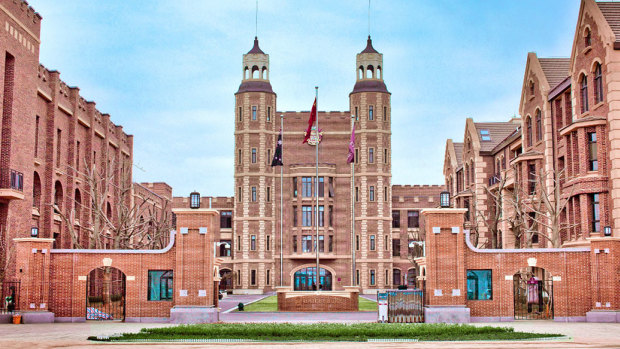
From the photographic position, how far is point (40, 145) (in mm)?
39156

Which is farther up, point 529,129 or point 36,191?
point 529,129

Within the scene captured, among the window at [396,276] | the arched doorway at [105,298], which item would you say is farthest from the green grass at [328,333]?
the window at [396,276]

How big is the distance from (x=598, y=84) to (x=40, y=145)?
87.9ft

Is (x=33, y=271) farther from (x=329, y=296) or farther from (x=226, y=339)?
(x=329, y=296)

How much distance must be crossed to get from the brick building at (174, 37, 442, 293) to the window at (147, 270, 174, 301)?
39940 millimetres

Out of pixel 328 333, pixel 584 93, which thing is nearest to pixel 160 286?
pixel 328 333

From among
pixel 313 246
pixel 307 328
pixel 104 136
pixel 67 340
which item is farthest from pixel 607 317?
pixel 313 246

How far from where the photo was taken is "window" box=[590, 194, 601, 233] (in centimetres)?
3153

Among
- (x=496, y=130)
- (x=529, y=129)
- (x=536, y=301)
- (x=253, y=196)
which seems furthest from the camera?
(x=253, y=196)

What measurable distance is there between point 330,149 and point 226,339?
165ft

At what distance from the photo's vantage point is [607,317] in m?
25.7

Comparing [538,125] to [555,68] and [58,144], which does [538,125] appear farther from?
[58,144]

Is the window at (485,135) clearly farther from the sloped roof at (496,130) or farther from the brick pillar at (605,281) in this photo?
the brick pillar at (605,281)

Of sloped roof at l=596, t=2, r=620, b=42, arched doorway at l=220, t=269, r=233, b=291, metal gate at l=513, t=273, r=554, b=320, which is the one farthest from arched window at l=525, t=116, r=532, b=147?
arched doorway at l=220, t=269, r=233, b=291
